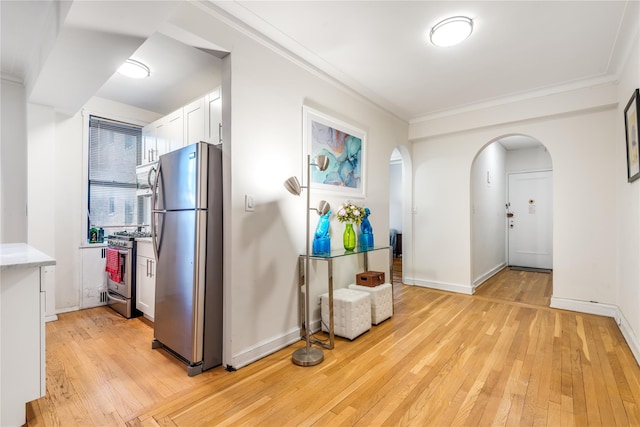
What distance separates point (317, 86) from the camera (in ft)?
9.98

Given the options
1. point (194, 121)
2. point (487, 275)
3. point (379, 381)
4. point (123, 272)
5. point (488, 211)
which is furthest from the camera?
point (488, 211)

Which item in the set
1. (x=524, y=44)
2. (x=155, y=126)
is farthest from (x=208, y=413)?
(x=524, y=44)

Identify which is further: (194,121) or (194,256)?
(194,121)

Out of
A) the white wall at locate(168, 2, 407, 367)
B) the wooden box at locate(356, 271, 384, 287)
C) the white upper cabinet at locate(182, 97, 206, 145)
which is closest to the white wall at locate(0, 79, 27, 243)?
the white upper cabinet at locate(182, 97, 206, 145)

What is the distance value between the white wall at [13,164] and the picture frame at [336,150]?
2988 millimetres

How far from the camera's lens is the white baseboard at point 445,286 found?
426cm

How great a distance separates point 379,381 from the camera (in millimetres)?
2023

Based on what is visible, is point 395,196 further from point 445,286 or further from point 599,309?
point 599,309

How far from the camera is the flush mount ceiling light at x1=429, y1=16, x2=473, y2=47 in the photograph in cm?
231

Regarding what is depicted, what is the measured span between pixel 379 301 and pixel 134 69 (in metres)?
3.31

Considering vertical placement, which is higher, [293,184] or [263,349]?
[293,184]

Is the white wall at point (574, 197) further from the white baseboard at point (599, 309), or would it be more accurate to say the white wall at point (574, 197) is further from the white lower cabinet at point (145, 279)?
the white lower cabinet at point (145, 279)

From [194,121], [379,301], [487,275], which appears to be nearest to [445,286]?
[487,275]

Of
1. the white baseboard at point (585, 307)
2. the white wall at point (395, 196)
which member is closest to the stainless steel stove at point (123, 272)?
the white baseboard at point (585, 307)
